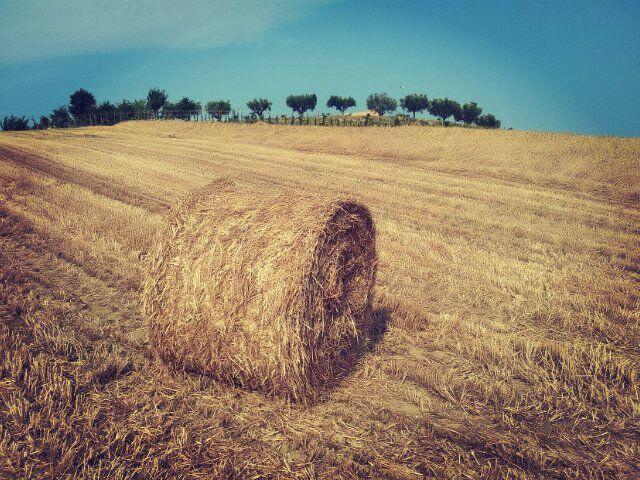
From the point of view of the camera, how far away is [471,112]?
62031 mm

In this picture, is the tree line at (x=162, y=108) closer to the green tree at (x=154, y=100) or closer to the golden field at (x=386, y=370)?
the green tree at (x=154, y=100)

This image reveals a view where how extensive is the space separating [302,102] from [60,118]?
43091 millimetres

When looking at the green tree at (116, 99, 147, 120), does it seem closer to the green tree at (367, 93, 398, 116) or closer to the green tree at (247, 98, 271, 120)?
the green tree at (247, 98, 271, 120)

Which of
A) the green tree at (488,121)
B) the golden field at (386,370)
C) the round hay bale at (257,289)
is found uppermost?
the green tree at (488,121)

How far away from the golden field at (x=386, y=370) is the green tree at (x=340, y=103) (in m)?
72.5

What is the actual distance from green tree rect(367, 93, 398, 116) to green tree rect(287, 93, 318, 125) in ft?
74.2

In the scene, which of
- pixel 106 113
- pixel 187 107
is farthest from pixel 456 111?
pixel 106 113

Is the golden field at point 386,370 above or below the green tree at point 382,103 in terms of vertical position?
below

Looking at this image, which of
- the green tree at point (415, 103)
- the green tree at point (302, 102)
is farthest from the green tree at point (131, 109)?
the green tree at point (415, 103)

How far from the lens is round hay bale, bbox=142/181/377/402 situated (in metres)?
3.65

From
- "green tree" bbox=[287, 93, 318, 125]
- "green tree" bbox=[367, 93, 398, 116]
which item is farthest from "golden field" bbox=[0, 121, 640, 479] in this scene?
"green tree" bbox=[367, 93, 398, 116]

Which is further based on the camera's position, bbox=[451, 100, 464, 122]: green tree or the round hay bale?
bbox=[451, 100, 464, 122]: green tree

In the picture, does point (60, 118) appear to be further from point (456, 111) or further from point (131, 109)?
point (456, 111)

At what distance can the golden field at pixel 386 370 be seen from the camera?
10.2ft
